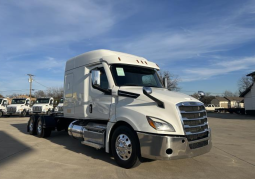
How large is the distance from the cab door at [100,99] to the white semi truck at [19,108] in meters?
21.6

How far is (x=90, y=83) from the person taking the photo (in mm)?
6395

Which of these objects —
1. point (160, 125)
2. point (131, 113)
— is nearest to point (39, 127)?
point (131, 113)

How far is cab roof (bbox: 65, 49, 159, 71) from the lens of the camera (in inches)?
224

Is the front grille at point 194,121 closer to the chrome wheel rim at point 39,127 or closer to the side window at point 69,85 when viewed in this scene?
the side window at point 69,85

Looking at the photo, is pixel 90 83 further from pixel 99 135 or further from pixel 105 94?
pixel 99 135

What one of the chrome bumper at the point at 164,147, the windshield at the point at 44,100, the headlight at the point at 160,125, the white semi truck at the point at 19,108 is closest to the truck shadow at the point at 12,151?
the chrome bumper at the point at 164,147

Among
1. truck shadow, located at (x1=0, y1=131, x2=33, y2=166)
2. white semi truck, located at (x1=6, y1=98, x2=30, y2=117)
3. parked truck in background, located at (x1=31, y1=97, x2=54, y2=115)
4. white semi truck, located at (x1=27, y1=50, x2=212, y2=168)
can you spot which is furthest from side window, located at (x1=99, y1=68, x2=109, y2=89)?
white semi truck, located at (x1=6, y1=98, x2=30, y2=117)

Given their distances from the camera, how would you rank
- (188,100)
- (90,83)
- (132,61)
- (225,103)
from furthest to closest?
(225,103) < (90,83) < (132,61) < (188,100)

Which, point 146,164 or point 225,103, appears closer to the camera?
point 146,164

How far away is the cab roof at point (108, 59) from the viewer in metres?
5.70

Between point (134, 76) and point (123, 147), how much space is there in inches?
77.9

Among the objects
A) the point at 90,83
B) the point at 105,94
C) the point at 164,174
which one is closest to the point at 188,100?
the point at 164,174

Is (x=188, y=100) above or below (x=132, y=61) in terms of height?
below

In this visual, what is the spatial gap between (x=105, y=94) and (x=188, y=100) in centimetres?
218
